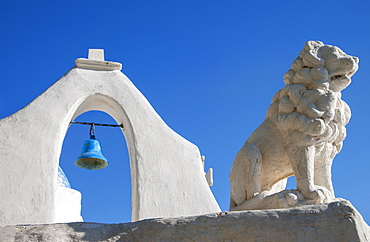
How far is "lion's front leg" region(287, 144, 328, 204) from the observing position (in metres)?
5.46

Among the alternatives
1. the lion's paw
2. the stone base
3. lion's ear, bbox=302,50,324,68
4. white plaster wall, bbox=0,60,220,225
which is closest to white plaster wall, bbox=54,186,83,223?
white plaster wall, bbox=0,60,220,225

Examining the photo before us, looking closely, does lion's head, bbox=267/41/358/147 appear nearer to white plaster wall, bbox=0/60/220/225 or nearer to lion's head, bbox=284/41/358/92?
lion's head, bbox=284/41/358/92

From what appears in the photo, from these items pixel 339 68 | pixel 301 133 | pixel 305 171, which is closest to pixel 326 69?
pixel 339 68

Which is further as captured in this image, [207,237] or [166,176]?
[166,176]

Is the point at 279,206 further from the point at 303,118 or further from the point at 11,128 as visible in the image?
the point at 11,128

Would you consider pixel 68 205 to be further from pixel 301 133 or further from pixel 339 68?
pixel 339 68

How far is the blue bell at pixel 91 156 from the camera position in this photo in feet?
22.5

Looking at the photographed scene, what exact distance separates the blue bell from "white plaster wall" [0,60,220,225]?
91cm

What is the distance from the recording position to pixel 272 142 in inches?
241

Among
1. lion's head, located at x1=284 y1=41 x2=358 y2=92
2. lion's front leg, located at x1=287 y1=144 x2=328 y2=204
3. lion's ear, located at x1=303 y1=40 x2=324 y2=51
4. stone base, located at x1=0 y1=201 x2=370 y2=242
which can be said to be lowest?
stone base, located at x1=0 y1=201 x2=370 y2=242

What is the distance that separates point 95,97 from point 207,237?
288 cm

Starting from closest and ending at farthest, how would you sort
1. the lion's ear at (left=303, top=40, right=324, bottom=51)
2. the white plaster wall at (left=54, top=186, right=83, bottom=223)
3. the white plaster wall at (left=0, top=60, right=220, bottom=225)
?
the white plaster wall at (left=0, top=60, right=220, bottom=225) < the lion's ear at (left=303, top=40, right=324, bottom=51) < the white plaster wall at (left=54, top=186, right=83, bottom=223)

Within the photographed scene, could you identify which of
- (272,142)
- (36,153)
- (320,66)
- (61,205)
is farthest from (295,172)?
(61,205)

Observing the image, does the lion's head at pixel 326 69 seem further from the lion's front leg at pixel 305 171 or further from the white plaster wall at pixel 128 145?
the white plaster wall at pixel 128 145
